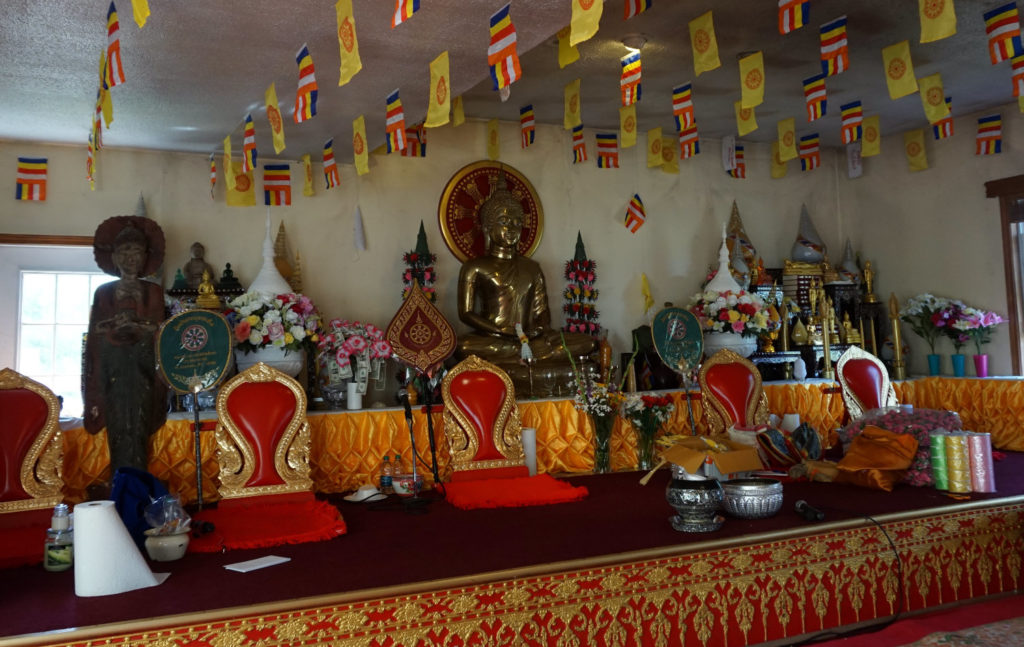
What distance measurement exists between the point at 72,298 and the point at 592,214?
4147mm

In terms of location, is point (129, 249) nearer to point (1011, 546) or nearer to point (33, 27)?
point (33, 27)

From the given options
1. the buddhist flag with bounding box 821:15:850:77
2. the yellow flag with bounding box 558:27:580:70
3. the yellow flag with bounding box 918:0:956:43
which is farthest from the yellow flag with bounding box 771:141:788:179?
the yellow flag with bounding box 918:0:956:43

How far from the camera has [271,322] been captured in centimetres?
459

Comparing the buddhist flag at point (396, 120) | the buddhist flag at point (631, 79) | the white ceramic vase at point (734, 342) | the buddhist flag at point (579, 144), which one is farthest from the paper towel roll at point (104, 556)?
the buddhist flag at point (579, 144)

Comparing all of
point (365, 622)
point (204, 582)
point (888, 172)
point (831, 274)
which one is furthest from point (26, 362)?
point (888, 172)

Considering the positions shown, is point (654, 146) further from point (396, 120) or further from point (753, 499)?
point (753, 499)

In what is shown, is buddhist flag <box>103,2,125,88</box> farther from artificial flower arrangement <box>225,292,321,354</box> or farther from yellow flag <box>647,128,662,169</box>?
yellow flag <box>647,128,662,169</box>

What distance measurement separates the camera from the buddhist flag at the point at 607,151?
6.61m

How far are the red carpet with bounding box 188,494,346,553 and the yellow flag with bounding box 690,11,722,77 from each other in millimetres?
3008

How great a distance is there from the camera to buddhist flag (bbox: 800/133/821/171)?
6.92m

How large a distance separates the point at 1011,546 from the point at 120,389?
14.7 ft

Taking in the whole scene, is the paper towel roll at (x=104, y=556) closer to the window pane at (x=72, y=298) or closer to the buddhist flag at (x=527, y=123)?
the window pane at (x=72, y=298)

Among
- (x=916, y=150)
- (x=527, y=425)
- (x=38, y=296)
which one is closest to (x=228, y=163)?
(x=38, y=296)

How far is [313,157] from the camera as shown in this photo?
585cm
